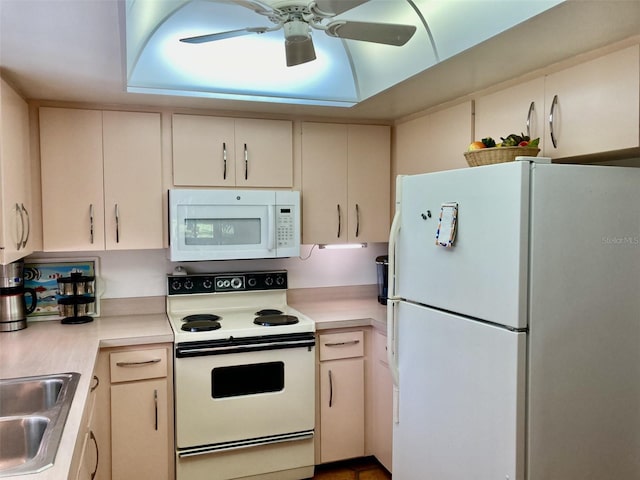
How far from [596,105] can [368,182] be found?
5.27ft

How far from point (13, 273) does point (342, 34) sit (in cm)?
207

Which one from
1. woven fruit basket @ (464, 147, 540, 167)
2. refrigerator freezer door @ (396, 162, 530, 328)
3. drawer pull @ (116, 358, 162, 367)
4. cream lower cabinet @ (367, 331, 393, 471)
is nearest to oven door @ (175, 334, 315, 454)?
drawer pull @ (116, 358, 162, 367)

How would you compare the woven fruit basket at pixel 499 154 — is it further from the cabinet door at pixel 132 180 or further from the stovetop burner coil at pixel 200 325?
the cabinet door at pixel 132 180

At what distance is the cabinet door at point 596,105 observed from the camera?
1717 mm

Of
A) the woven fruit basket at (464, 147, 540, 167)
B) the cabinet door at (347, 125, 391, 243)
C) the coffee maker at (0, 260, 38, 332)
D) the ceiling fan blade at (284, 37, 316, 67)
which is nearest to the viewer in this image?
the ceiling fan blade at (284, 37, 316, 67)

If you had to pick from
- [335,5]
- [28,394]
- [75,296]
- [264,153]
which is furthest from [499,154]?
[75,296]

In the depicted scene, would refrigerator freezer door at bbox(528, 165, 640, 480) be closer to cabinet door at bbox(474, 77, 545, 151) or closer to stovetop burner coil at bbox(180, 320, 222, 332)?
cabinet door at bbox(474, 77, 545, 151)

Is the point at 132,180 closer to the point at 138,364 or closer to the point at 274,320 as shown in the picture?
the point at 138,364

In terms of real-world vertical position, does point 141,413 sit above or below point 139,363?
below

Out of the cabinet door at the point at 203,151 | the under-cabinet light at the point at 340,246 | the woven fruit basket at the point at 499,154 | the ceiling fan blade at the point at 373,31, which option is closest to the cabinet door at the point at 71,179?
the cabinet door at the point at 203,151

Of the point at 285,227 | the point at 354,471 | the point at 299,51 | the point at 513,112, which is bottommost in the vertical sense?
the point at 354,471

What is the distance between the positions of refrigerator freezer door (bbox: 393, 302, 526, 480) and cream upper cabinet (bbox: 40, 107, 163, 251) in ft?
5.02

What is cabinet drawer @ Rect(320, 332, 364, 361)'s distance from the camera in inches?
112

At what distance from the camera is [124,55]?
6.31 ft
